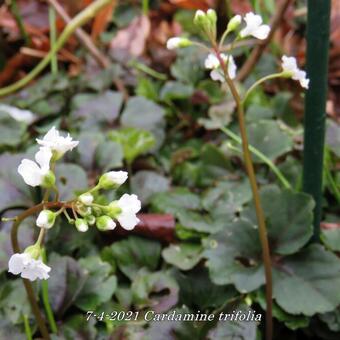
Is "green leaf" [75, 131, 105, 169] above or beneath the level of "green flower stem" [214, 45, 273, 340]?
beneath

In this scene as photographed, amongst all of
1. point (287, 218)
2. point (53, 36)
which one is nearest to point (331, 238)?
point (287, 218)

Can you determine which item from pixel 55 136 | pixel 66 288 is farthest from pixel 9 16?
pixel 55 136

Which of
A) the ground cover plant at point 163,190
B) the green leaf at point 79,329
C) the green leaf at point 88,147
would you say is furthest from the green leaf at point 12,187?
the green leaf at point 79,329

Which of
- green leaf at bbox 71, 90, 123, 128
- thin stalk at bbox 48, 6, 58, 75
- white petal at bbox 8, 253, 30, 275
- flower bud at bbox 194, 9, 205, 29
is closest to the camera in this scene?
white petal at bbox 8, 253, 30, 275

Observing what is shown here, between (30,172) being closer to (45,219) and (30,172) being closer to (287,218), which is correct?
(45,219)

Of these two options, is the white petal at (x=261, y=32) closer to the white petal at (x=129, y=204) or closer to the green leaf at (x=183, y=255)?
the white petal at (x=129, y=204)

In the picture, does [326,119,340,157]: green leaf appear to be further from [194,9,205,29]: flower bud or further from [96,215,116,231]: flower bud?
[96,215,116,231]: flower bud

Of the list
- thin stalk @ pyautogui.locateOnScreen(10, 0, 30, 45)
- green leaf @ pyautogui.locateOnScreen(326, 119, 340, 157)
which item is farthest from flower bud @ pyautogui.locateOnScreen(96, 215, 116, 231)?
thin stalk @ pyautogui.locateOnScreen(10, 0, 30, 45)
